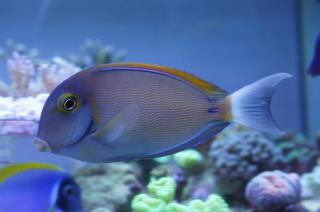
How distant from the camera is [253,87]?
97 cm

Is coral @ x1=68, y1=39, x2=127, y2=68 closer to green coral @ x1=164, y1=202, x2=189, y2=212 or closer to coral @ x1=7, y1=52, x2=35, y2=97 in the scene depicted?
coral @ x1=7, y1=52, x2=35, y2=97

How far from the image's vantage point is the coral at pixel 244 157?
270cm

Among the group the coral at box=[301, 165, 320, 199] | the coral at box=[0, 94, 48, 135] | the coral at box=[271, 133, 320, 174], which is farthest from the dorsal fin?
the coral at box=[271, 133, 320, 174]

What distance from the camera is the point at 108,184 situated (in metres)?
2.21

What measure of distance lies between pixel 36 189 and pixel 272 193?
5.62 ft

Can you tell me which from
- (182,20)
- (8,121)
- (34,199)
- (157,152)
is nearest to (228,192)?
(8,121)

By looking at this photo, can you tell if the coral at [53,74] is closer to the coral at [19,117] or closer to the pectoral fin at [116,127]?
the coral at [19,117]

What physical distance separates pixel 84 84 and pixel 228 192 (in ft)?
6.32

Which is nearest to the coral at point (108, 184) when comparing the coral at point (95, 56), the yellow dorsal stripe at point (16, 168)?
the yellow dorsal stripe at point (16, 168)

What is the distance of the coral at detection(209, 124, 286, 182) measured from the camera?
2.70 m

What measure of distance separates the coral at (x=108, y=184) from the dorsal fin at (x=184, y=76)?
1200 millimetres

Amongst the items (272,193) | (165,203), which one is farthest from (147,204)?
(272,193)

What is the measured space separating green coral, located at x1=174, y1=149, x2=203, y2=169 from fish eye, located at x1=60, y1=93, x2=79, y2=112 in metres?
1.88

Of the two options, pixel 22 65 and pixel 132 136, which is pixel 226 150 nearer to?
pixel 22 65
